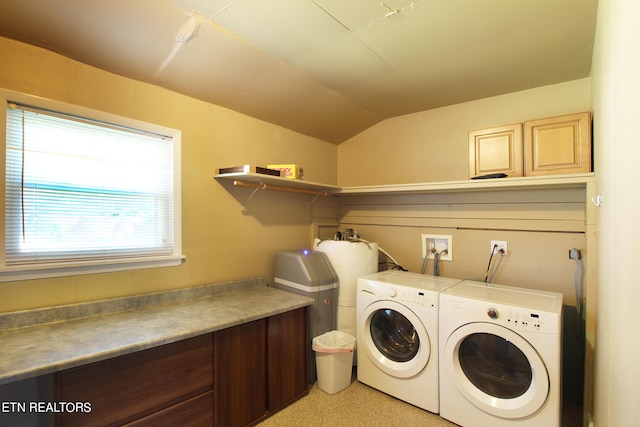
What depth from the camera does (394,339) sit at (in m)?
2.36

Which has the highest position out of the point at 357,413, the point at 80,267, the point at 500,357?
the point at 80,267

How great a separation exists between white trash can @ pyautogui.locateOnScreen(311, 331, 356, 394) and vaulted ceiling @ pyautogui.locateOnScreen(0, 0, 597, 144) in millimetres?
2002

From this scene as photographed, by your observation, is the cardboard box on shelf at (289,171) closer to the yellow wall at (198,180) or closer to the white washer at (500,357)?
the yellow wall at (198,180)

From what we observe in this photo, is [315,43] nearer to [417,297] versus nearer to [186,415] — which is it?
[417,297]

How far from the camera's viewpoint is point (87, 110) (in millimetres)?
1739

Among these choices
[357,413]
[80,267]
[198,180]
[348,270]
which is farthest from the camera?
[348,270]

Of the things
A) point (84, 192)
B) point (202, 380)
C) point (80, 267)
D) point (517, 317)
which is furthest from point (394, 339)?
point (84, 192)

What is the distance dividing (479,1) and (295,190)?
1849 millimetres

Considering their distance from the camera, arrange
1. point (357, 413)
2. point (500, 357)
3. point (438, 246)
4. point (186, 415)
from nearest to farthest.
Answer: point (186, 415) → point (500, 357) → point (357, 413) → point (438, 246)

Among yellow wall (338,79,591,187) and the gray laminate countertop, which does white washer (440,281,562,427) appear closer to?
the gray laminate countertop

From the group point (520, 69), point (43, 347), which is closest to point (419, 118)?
point (520, 69)

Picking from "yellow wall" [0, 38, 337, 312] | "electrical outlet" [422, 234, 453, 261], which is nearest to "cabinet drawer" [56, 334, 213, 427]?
"yellow wall" [0, 38, 337, 312]

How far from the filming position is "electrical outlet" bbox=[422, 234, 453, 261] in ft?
8.91

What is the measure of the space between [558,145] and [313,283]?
1937 mm
